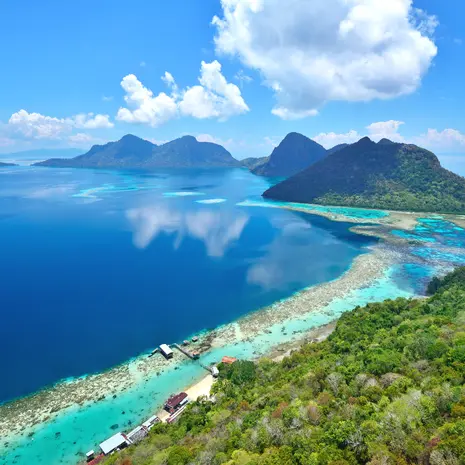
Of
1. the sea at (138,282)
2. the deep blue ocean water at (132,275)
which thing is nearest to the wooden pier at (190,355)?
the sea at (138,282)

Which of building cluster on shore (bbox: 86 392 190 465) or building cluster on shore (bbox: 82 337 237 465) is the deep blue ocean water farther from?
building cluster on shore (bbox: 86 392 190 465)

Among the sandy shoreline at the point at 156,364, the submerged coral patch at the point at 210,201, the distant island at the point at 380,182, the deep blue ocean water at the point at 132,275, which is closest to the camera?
the sandy shoreline at the point at 156,364

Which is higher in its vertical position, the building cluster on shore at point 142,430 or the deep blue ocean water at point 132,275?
the deep blue ocean water at point 132,275

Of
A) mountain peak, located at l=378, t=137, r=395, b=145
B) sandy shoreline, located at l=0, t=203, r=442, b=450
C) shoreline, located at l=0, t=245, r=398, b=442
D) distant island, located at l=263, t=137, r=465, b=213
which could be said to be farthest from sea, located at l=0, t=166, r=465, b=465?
mountain peak, located at l=378, t=137, r=395, b=145

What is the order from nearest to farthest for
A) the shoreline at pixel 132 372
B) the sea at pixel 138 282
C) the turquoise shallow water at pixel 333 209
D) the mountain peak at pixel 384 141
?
the shoreline at pixel 132 372 < the sea at pixel 138 282 < the turquoise shallow water at pixel 333 209 < the mountain peak at pixel 384 141

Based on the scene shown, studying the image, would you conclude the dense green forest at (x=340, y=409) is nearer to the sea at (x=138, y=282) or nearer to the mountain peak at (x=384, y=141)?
the sea at (x=138, y=282)

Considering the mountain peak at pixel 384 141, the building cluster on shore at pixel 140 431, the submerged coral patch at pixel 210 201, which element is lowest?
the building cluster on shore at pixel 140 431

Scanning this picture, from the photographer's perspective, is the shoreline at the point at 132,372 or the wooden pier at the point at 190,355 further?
the wooden pier at the point at 190,355
